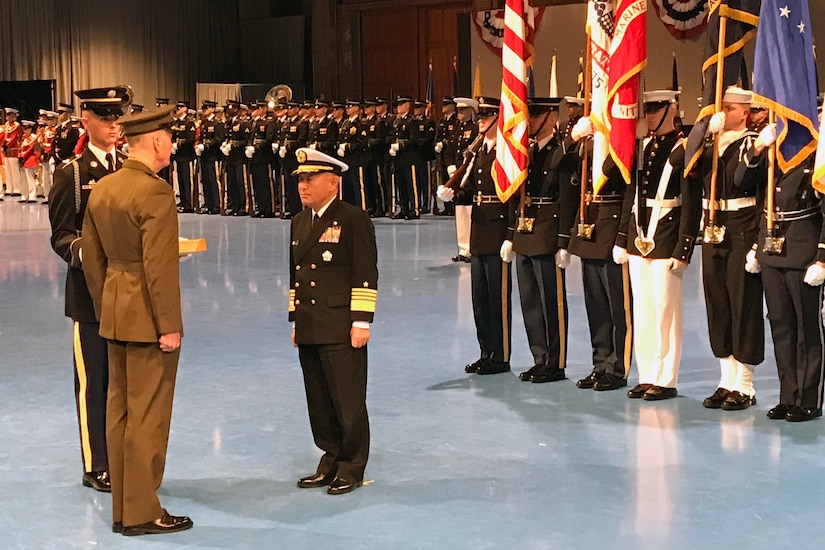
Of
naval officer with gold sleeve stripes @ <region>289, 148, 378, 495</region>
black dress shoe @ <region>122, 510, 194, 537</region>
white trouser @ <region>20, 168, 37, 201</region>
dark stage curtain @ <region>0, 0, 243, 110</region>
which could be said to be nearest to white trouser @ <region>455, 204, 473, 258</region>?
naval officer with gold sleeve stripes @ <region>289, 148, 378, 495</region>

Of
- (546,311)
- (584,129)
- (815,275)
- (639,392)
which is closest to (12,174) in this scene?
(546,311)

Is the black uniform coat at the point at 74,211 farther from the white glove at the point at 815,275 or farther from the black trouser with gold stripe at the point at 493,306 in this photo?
the white glove at the point at 815,275

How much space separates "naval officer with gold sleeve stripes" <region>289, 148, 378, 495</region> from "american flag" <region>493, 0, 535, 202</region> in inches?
87.1

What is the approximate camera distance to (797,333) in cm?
632

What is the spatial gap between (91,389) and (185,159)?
1557 centimetres

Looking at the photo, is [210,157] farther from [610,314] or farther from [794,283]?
[794,283]

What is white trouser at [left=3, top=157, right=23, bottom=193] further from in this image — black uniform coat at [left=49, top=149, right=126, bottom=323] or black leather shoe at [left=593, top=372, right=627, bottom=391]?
black uniform coat at [left=49, top=149, right=126, bottom=323]

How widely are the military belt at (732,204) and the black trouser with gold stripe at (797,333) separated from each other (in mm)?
371

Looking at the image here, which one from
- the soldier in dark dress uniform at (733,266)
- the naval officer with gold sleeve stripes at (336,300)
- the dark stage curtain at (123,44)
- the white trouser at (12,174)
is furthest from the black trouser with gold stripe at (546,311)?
the dark stage curtain at (123,44)

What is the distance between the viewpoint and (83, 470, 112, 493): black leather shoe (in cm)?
523

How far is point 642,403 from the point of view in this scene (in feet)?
22.0

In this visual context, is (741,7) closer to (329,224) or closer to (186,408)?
(329,224)

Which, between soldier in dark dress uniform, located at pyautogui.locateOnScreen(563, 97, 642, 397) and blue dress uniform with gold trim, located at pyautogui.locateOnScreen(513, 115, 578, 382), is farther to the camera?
blue dress uniform with gold trim, located at pyautogui.locateOnScreen(513, 115, 578, 382)

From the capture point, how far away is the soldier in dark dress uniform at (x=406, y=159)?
17.8m
